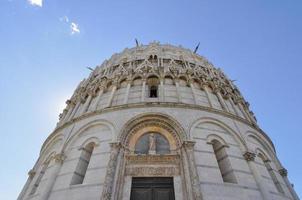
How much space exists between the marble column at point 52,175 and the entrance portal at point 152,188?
336 cm

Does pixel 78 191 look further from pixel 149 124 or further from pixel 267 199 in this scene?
pixel 267 199

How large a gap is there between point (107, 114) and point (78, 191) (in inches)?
159

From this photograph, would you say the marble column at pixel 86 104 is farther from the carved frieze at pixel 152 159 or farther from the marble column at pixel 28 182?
the carved frieze at pixel 152 159

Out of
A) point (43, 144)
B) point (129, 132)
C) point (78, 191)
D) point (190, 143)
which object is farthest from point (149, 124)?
point (43, 144)

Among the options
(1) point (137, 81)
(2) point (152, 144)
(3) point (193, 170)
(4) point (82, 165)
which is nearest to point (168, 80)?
(1) point (137, 81)

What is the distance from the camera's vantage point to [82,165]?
31.8ft

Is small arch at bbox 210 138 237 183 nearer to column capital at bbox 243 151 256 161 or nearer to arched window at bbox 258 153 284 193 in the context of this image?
column capital at bbox 243 151 256 161

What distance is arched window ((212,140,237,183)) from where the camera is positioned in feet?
29.8

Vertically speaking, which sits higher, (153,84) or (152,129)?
(153,84)

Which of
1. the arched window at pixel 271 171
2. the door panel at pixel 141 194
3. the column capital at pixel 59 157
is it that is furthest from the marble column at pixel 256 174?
the column capital at pixel 59 157

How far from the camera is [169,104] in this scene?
439 inches

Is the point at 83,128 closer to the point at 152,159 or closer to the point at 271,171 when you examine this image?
the point at 152,159

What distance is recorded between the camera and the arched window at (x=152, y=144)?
383 inches

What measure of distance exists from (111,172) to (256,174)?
5934mm
